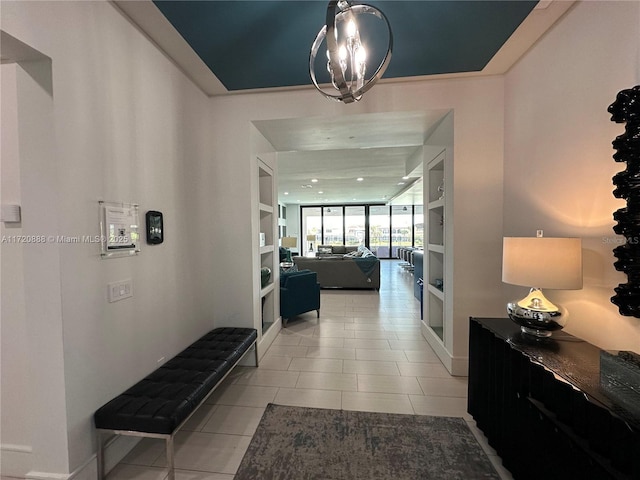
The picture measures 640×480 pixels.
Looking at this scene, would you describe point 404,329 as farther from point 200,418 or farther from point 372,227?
point 372,227

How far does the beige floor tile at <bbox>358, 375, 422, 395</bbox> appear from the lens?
2.36m

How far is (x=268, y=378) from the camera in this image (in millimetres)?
2566

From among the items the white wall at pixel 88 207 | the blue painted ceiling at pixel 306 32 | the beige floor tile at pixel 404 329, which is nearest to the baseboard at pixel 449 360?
the beige floor tile at pixel 404 329

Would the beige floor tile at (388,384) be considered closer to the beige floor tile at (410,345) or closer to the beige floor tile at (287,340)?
the beige floor tile at (410,345)

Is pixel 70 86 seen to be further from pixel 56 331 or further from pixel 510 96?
pixel 510 96

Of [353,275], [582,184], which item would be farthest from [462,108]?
[353,275]

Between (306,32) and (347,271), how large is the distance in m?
5.14

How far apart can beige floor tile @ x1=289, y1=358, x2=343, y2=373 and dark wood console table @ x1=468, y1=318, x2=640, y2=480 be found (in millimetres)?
1302

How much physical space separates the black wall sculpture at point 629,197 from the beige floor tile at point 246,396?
2.46 m

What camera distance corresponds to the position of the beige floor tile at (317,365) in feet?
8.92

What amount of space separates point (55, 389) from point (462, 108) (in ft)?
12.0

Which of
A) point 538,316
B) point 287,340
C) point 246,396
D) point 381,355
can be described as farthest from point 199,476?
point 538,316

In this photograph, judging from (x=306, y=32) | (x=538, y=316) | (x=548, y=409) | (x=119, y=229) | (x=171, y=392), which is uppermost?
(x=306, y=32)

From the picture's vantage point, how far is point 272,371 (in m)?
2.69
